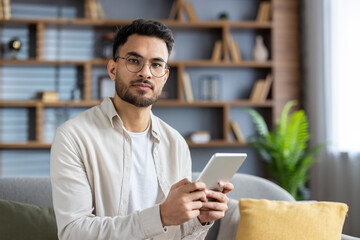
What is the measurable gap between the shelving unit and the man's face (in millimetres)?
2787

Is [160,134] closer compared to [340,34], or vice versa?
[160,134]

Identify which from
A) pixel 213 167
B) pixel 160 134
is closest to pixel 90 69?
pixel 160 134

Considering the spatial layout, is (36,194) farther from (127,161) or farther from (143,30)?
(143,30)

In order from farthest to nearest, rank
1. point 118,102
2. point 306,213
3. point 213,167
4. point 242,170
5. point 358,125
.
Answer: point 242,170 < point 358,125 < point 306,213 < point 118,102 < point 213,167

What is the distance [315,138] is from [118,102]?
3071 millimetres

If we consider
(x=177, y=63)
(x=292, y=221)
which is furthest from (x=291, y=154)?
(x=292, y=221)

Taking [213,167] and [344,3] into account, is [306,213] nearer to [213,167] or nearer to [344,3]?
[213,167]

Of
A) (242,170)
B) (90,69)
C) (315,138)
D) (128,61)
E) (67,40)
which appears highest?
(67,40)

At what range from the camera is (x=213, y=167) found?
1.31 metres

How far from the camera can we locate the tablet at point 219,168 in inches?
50.9

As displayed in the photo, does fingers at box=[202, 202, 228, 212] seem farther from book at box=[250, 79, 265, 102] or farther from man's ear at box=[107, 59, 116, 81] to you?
book at box=[250, 79, 265, 102]

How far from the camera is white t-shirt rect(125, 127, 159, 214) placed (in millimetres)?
1613

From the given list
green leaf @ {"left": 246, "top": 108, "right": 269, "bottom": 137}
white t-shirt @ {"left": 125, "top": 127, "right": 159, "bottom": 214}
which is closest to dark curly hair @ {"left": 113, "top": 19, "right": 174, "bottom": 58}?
white t-shirt @ {"left": 125, "top": 127, "right": 159, "bottom": 214}

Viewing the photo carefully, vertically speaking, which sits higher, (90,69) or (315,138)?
(90,69)
